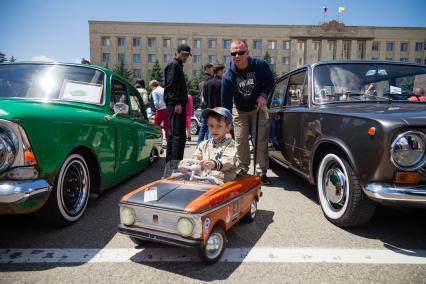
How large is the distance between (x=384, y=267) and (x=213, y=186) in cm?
133

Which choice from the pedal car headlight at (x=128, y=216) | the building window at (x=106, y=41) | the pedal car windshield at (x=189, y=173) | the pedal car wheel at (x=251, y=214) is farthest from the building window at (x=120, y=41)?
the pedal car headlight at (x=128, y=216)

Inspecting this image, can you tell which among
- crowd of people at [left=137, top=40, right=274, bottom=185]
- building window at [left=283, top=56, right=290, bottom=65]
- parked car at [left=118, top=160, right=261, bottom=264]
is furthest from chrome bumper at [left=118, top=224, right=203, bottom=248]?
building window at [left=283, top=56, right=290, bottom=65]

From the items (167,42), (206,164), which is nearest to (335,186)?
(206,164)

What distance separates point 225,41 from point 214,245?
195 feet

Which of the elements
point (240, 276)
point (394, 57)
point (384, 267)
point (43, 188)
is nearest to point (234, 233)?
point (240, 276)

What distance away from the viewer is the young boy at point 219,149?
95.1 inches

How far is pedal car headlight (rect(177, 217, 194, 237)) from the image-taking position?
176cm

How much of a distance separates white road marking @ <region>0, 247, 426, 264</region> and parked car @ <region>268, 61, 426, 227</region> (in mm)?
395

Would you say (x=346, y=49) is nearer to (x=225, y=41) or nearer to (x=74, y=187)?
(x=225, y=41)

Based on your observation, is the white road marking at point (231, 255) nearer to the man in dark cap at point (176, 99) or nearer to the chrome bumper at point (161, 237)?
the chrome bumper at point (161, 237)

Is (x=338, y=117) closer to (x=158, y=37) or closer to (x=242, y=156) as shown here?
(x=242, y=156)

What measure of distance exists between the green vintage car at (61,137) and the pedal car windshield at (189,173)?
0.88m

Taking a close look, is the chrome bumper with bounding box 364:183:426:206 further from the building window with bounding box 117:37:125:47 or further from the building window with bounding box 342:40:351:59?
the building window with bounding box 342:40:351:59

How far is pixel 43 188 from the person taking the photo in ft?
6.72
